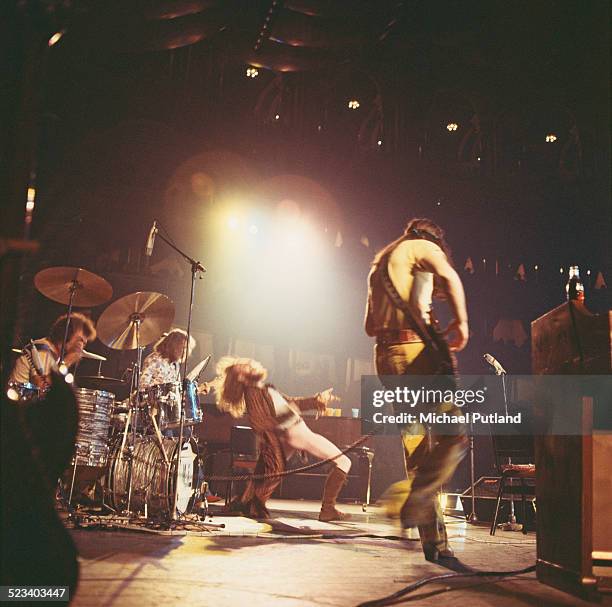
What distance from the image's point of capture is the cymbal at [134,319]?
571 cm

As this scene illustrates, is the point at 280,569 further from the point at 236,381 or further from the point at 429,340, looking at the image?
the point at 236,381

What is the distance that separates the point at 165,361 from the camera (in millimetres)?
6215

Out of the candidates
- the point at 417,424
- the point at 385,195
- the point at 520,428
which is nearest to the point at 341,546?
the point at 417,424

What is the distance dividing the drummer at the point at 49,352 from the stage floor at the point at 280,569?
1356 millimetres

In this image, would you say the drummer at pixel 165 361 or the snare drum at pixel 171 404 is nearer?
the snare drum at pixel 171 404

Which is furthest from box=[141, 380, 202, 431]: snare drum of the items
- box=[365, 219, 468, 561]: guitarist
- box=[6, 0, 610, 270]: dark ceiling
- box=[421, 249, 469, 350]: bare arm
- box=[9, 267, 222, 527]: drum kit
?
box=[421, 249, 469, 350]: bare arm

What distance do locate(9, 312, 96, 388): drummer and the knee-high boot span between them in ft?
8.91

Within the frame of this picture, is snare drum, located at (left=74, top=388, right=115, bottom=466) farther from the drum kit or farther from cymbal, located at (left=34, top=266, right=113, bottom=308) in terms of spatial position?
cymbal, located at (left=34, top=266, right=113, bottom=308)

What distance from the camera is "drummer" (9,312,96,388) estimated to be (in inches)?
189

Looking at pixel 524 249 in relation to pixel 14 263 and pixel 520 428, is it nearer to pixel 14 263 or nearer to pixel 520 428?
pixel 520 428

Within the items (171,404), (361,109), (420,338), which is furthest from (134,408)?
(361,109)

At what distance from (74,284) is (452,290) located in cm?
360

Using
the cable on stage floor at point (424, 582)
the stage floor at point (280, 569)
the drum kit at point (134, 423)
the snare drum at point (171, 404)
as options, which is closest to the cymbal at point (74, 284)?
the drum kit at point (134, 423)

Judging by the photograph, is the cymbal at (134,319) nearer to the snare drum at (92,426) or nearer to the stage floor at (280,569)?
the snare drum at (92,426)
